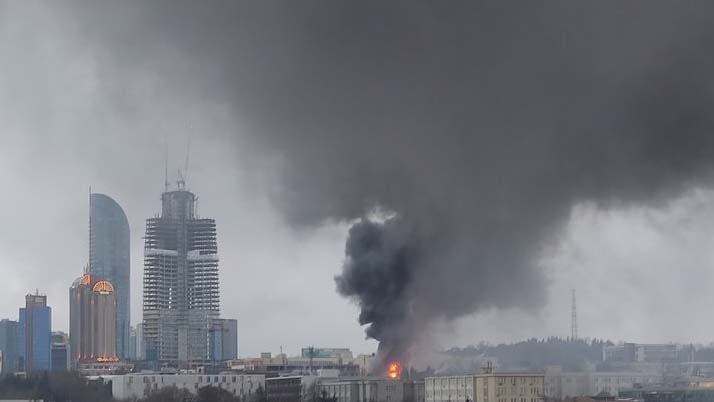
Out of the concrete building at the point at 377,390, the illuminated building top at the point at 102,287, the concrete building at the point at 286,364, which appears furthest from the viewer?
the illuminated building top at the point at 102,287

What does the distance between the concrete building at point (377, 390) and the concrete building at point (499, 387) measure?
16.0ft

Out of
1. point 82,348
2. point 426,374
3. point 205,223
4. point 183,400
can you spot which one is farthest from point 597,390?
point 205,223

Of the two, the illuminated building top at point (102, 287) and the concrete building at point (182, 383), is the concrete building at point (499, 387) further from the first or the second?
the illuminated building top at point (102, 287)

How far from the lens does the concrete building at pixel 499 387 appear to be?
6512 cm

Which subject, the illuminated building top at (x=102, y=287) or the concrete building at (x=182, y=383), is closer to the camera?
the concrete building at (x=182, y=383)

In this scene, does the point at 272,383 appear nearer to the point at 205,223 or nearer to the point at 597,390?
the point at 597,390

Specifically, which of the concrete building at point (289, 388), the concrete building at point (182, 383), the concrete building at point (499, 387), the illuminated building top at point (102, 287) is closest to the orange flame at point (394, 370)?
the concrete building at point (289, 388)

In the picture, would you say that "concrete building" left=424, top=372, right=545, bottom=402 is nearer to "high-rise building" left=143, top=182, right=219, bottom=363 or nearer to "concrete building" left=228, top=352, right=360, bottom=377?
"concrete building" left=228, top=352, right=360, bottom=377

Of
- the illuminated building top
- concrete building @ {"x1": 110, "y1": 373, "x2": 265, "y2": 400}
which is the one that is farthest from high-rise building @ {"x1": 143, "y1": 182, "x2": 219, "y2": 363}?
concrete building @ {"x1": 110, "y1": 373, "x2": 265, "y2": 400}

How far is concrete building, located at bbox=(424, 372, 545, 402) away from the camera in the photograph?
6512 cm

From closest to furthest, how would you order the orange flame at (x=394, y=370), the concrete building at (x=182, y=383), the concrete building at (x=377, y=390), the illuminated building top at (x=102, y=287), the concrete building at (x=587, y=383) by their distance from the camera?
1. the concrete building at (x=587, y=383)
2. the concrete building at (x=377, y=390)
3. the orange flame at (x=394, y=370)
4. the concrete building at (x=182, y=383)
5. the illuminated building top at (x=102, y=287)

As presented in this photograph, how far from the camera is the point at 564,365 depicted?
75438 mm

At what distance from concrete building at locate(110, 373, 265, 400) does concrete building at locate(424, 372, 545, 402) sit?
803 inches

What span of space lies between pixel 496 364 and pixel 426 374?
3.28 m
